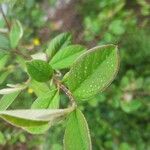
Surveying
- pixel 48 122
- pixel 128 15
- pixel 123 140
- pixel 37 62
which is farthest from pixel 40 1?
pixel 48 122

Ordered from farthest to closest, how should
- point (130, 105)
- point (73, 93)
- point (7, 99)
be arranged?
1. point (130, 105)
2. point (7, 99)
3. point (73, 93)

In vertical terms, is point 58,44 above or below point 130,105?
above

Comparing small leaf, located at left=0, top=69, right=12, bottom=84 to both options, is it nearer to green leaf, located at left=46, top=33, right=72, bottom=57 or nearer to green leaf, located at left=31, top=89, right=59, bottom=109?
green leaf, located at left=46, top=33, right=72, bottom=57

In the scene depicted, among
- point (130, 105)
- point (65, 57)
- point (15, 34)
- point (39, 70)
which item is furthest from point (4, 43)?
point (130, 105)

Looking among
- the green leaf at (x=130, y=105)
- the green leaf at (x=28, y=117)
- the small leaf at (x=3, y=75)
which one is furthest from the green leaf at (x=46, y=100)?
the green leaf at (x=130, y=105)

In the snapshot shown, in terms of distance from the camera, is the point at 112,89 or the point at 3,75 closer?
the point at 3,75

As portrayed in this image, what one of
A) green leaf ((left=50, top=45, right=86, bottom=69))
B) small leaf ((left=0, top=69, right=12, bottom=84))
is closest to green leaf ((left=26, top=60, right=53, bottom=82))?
green leaf ((left=50, top=45, right=86, bottom=69))

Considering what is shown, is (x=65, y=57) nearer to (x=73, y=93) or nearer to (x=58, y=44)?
(x=58, y=44)

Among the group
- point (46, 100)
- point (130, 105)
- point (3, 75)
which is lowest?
point (130, 105)
